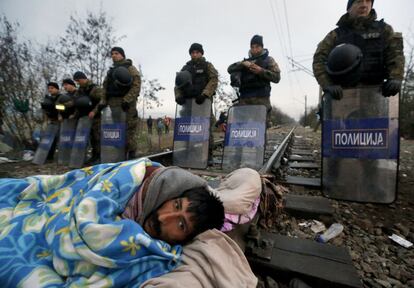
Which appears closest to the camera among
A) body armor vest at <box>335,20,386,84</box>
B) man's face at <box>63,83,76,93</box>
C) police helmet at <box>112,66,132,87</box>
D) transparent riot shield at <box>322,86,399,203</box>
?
transparent riot shield at <box>322,86,399,203</box>

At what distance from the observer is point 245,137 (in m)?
4.19

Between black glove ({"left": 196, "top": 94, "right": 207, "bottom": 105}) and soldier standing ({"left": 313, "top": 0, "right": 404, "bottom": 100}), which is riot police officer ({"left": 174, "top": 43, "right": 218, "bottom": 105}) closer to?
black glove ({"left": 196, "top": 94, "right": 207, "bottom": 105})

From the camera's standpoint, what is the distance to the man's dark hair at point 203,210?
3.94 feet

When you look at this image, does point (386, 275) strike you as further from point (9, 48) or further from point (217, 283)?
point (9, 48)

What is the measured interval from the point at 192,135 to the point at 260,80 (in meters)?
1.70

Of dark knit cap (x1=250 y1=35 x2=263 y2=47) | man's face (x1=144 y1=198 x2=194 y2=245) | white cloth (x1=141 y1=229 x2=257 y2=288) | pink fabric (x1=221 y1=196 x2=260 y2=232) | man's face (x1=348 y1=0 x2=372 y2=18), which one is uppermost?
dark knit cap (x1=250 y1=35 x2=263 y2=47)

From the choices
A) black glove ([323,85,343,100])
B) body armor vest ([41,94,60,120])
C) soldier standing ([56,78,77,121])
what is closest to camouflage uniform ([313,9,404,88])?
black glove ([323,85,343,100])


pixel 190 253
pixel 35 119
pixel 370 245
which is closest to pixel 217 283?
pixel 190 253

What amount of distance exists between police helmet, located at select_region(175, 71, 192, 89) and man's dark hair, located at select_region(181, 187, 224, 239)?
3.54m

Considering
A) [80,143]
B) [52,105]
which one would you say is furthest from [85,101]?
[52,105]

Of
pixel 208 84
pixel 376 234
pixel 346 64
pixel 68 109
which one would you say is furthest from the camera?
pixel 68 109

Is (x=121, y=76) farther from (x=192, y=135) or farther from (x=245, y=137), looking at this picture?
(x=245, y=137)

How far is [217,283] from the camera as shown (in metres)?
1.03

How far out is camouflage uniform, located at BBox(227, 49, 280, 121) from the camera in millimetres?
4324
